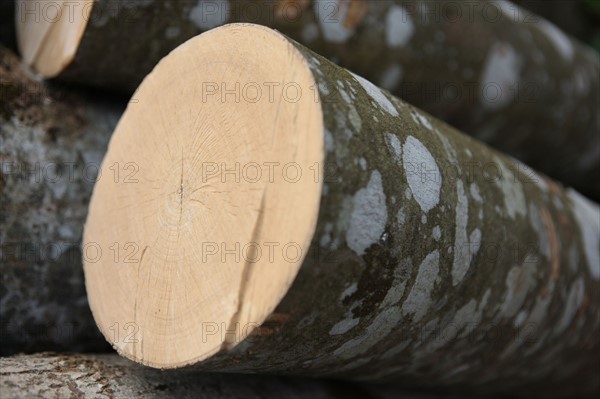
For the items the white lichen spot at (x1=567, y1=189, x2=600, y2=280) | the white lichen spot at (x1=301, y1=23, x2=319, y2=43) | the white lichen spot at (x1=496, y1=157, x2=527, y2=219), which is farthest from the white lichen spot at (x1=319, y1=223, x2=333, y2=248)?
the white lichen spot at (x1=567, y1=189, x2=600, y2=280)

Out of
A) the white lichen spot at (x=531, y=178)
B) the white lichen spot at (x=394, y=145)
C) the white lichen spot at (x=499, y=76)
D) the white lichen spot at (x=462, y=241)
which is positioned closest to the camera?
the white lichen spot at (x=394, y=145)

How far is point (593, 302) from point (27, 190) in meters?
1.20

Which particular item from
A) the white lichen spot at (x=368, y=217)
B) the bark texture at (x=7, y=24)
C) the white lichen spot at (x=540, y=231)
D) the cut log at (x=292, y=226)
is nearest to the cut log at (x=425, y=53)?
the bark texture at (x=7, y=24)

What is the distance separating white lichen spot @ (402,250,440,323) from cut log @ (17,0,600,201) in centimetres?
65

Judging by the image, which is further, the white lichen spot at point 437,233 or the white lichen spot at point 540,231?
the white lichen spot at point 540,231

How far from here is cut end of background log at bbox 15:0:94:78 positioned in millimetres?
1191

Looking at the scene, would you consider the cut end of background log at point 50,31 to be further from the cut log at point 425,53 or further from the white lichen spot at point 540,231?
the white lichen spot at point 540,231

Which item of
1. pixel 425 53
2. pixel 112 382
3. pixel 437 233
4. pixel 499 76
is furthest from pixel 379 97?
pixel 499 76

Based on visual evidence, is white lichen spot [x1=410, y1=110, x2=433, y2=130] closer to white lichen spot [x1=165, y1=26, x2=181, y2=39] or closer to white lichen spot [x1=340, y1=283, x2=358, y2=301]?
white lichen spot [x1=340, y1=283, x2=358, y2=301]

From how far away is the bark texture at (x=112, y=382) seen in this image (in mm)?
895

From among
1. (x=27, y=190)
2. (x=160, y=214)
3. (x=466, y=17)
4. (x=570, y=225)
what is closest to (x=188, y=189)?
(x=160, y=214)

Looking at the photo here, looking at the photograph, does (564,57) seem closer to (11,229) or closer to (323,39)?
(323,39)

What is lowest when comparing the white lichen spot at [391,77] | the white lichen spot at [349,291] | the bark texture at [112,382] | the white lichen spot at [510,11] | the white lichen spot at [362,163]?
the bark texture at [112,382]

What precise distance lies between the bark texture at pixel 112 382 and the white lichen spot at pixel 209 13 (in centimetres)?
65
